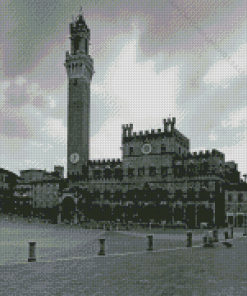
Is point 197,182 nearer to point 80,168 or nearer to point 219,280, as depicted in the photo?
point 80,168

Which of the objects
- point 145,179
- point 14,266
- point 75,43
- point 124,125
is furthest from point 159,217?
point 14,266

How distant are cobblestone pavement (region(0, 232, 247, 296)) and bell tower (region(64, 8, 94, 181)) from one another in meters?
54.7

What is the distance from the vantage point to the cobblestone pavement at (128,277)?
916cm

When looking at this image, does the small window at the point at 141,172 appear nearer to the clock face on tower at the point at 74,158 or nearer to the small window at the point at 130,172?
the small window at the point at 130,172

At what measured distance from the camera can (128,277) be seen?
10891mm

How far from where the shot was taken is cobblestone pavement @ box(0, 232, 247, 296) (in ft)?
30.1

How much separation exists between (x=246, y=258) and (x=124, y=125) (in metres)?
52.4

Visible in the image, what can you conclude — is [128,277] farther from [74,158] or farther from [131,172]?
[74,158]

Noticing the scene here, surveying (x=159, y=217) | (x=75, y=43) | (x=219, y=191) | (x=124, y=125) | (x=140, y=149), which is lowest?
(x=159, y=217)

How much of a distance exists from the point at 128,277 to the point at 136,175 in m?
53.6

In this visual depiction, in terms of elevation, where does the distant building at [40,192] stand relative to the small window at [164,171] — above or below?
below

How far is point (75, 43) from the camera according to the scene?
242ft

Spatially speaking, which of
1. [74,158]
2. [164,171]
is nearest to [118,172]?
[74,158]

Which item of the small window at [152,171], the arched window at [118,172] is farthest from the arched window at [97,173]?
the small window at [152,171]
